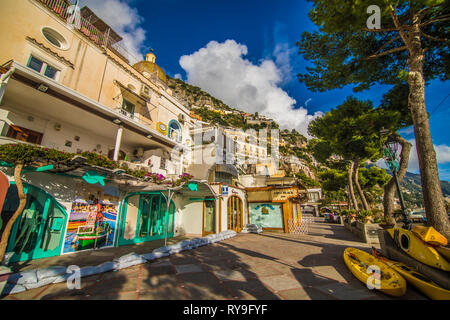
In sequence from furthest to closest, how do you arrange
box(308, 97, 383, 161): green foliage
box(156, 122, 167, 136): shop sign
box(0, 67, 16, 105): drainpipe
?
box(156, 122, 167, 136): shop sign
box(308, 97, 383, 161): green foliage
box(0, 67, 16, 105): drainpipe

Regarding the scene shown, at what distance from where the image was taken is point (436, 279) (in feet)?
13.5

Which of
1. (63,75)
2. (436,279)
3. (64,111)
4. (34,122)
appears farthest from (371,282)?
(63,75)

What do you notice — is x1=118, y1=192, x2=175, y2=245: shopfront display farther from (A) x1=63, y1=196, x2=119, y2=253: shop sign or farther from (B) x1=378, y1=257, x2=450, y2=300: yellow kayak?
(B) x1=378, y1=257, x2=450, y2=300: yellow kayak

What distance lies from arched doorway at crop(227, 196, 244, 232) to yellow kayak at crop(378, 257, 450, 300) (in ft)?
36.7

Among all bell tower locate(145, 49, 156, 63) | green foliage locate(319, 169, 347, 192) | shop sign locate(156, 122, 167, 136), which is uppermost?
bell tower locate(145, 49, 156, 63)

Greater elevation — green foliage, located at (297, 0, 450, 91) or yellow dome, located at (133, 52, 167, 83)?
yellow dome, located at (133, 52, 167, 83)

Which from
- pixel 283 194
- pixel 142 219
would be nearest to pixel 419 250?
pixel 283 194

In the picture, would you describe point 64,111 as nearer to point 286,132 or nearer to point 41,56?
point 41,56

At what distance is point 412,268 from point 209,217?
37.3 feet

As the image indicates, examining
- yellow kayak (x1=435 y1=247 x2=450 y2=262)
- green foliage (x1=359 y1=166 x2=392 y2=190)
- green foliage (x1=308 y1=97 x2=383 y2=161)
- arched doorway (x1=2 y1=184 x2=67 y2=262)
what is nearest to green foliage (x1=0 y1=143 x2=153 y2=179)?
arched doorway (x1=2 y1=184 x2=67 y2=262)

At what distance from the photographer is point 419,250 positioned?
4695 millimetres

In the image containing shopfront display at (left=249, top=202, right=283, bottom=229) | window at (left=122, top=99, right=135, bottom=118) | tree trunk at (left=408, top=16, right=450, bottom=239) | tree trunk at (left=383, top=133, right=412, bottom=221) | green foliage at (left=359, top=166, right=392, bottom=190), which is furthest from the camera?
green foliage at (left=359, top=166, right=392, bottom=190)

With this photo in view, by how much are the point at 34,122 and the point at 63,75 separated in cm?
281

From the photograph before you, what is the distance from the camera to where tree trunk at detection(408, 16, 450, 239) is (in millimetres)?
5539
